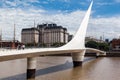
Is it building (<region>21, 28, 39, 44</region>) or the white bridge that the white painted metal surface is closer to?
the white bridge

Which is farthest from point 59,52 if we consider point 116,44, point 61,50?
point 116,44

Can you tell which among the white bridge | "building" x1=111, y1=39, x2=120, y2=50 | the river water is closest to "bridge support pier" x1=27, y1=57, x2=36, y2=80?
the white bridge

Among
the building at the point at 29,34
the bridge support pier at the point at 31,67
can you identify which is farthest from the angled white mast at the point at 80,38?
the building at the point at 29,34

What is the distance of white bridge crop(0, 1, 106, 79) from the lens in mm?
15703

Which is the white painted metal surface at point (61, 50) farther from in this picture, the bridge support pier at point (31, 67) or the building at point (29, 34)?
the building at point (29, 34)

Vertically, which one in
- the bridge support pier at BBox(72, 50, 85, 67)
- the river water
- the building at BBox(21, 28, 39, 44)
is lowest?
the river water

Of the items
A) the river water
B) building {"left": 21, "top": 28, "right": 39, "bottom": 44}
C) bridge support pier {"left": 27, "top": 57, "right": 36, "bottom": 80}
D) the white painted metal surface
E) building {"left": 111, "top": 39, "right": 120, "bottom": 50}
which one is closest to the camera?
the white painted metal surface

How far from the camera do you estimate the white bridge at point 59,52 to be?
51.5 ft

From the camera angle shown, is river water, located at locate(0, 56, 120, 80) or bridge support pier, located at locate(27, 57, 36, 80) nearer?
bridge support pier, located at locate(27, 57, 36, 80)

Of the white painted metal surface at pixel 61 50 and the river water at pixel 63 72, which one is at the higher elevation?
the white painted metal surface at pixel 61 50

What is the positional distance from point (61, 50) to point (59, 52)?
556 millimetres

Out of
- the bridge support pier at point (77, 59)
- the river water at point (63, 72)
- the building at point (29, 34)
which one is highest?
the building at point (29, 34)

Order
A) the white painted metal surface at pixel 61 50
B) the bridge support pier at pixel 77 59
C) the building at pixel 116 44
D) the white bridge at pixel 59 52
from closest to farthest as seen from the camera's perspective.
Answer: the white painted metal surface at pixel 61 50 < the white bridge at pixel 59 52 < the bridge support pier at pixel 77 59 < the building at pixel 116 44

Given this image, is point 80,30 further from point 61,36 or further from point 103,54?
point 61,36
